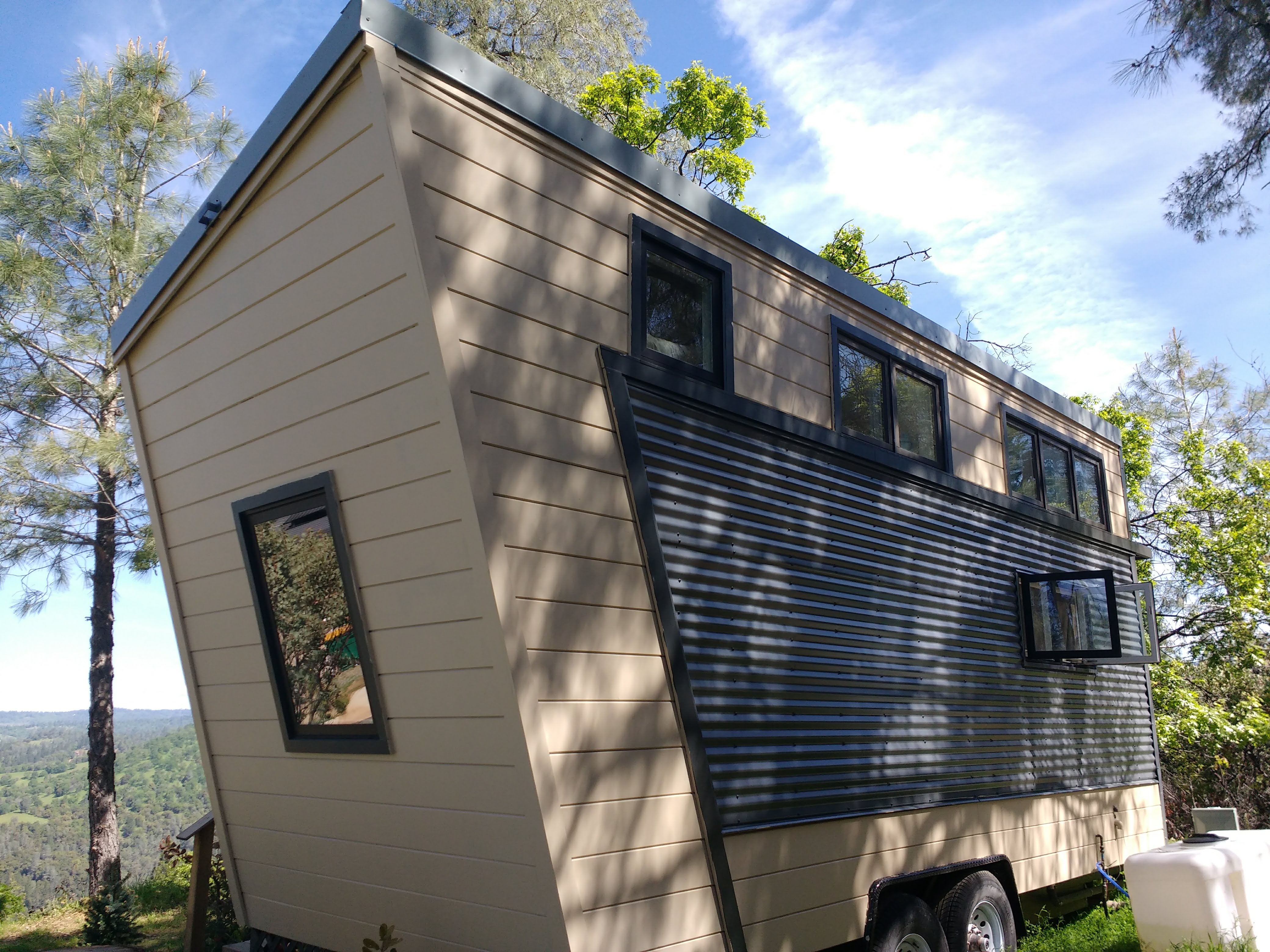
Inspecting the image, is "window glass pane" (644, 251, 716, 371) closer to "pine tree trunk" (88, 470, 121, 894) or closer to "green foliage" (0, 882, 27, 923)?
"pine tree trunk" (88, 470, 121, 894)

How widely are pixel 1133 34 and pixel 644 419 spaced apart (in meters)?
8.16

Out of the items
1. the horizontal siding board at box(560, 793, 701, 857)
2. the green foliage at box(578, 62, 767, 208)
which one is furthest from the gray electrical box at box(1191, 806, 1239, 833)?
the green foliage at box(578, 62, 767, 208)

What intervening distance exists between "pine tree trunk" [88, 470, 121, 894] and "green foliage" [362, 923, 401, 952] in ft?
27.5

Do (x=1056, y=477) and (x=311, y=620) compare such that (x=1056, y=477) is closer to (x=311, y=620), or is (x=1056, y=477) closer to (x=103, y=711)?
(x=311, y=620)

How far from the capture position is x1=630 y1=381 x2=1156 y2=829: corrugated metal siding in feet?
12.9

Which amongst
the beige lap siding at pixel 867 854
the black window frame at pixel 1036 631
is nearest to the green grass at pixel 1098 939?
the beige lap siding at pixel 867 854

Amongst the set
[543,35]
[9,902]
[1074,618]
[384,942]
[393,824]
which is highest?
[543,35]

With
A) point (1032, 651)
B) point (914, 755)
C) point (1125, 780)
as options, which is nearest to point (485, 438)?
point (914, 755)

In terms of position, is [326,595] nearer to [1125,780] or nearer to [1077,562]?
[1077,562]

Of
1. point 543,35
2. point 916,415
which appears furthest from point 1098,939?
point 543,35

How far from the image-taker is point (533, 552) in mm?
3322

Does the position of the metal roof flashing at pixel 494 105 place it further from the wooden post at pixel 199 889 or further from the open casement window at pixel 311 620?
the wooden post at pixel 199 889

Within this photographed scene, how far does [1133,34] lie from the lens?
9070 millimetres

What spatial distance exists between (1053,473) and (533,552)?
589cm
